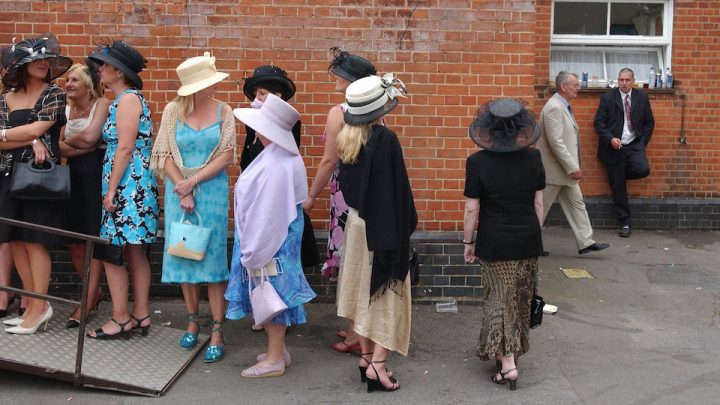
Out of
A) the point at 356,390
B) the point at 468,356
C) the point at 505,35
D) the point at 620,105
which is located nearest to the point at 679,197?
the point at 620,105

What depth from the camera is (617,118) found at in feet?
32.6

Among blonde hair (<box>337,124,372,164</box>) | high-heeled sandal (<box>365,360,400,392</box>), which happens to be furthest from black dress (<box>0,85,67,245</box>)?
high-heeled sandal (<box>365,360,400,392</box>)

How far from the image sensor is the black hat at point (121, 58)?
19.1 feet

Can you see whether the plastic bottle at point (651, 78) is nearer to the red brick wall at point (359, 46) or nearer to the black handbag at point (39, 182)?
the red brick wall at point (359, 46)

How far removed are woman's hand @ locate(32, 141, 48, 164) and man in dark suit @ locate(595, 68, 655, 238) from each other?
648 cm

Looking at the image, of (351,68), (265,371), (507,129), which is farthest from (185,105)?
(507,129)

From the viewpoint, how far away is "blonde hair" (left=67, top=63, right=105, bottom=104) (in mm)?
6105

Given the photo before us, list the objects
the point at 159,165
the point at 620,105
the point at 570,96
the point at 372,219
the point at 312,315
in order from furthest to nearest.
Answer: the point at 620,105
the point at 570,96
the point at 312,315
the point at 159,165
the point at 372,219

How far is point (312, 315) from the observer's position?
6836mm

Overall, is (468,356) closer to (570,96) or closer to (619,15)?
(570,96)

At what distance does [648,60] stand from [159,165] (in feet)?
22.7

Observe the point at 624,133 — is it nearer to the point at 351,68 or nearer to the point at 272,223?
the point at 351,68

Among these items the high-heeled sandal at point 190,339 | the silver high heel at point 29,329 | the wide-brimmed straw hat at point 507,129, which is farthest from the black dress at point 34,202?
the wide-brimmed straw hat at point 507,129

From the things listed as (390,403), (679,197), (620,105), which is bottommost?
(390,403)
